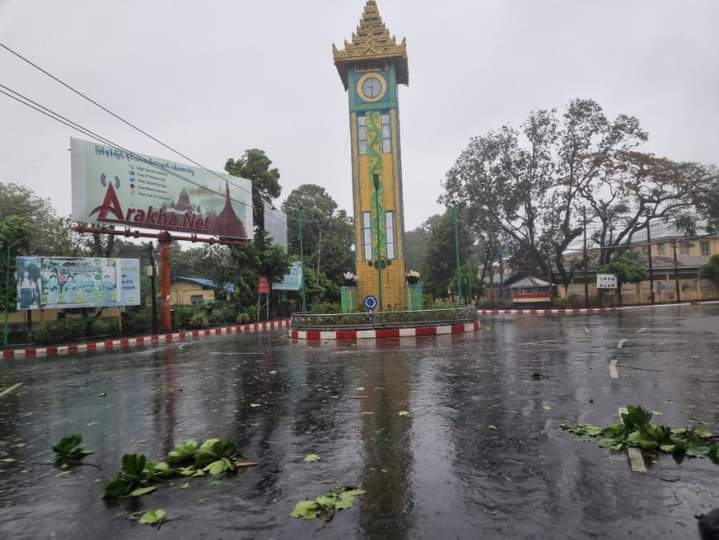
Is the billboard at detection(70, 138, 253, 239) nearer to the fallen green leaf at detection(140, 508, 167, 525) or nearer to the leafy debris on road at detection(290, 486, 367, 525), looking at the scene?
the fallen green leaf at detection(140, 508, 167, 525)

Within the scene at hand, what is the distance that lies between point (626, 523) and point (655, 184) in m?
38.7

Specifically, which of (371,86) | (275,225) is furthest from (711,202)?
(275,225)

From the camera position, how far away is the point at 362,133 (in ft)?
77.6

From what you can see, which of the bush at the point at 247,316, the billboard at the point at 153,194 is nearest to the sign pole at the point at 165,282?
the billboard at the point at 153,194

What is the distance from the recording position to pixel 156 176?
24.5 metres

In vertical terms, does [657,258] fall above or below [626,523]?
above

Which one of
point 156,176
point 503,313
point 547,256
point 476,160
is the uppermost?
point 476,160

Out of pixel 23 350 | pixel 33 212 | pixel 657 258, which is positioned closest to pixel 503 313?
pixel 657 258

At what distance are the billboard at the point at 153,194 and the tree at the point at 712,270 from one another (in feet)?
133

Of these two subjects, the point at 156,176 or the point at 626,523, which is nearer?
the point at 626,523

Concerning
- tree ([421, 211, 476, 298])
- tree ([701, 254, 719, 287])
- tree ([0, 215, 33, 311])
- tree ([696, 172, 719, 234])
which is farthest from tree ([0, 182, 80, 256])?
tree ([701, 254, 719, 287])

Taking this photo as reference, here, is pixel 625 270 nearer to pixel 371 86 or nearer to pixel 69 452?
pixel 371 86

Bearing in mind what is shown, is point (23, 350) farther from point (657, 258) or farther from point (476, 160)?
point (657, 258)

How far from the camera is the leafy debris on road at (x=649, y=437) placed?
4.20 meters
